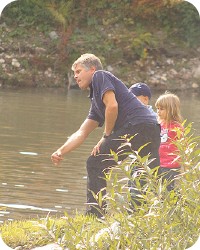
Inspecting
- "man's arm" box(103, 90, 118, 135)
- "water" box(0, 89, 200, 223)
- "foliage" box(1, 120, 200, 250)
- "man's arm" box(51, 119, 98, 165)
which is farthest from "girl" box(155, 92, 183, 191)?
"foliage" box(1, 120, 200, 250)

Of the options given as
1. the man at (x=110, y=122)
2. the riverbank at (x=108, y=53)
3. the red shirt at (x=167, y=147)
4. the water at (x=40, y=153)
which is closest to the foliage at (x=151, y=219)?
the water at (x=40, y=153)

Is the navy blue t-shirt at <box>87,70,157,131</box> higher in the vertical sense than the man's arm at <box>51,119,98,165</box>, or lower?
higher

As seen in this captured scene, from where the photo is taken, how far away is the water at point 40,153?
7.52m

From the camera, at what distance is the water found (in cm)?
752

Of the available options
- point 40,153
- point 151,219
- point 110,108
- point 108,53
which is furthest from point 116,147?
point 108,53

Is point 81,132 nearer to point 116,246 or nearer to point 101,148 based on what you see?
point 101,148

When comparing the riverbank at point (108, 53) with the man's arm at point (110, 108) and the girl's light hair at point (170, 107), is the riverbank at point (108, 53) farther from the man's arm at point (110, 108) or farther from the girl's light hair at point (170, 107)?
the man's arm at point (110, 108)

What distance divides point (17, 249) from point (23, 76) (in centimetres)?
1797

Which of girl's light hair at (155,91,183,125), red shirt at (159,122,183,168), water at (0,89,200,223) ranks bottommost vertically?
water at (0,89,200,223)

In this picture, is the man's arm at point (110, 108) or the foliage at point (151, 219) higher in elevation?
the man's arm at point (110, 108)

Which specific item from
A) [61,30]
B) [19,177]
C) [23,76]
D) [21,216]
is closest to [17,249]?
[21,216]

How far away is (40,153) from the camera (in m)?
10.9

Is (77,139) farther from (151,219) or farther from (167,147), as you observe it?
(151,219)

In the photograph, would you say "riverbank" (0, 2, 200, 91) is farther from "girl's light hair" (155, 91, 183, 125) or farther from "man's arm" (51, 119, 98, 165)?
"man's arm" (51, 119, 98, 165)
